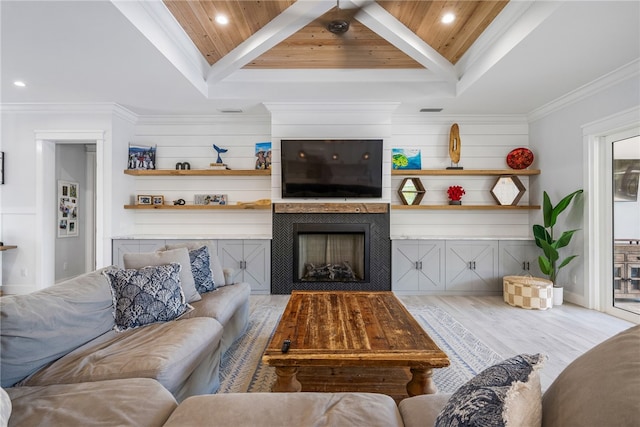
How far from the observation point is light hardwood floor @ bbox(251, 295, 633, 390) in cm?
262

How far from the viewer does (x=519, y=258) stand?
14.5ft

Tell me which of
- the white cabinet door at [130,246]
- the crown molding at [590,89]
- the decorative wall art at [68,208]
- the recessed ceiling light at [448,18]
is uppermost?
the recessed ceiling light at [448,18]

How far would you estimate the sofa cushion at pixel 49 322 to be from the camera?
1378mm

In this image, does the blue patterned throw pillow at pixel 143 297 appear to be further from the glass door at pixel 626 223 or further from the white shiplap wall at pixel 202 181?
the glass door at pixel 626 223

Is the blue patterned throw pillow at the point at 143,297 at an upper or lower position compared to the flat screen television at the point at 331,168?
lower

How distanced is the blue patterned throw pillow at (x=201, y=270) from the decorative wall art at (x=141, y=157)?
2.77 metres

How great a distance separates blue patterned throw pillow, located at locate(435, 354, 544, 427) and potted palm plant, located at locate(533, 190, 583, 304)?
12.6 ft

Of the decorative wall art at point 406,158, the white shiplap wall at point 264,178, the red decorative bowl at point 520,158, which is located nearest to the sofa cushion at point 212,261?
the white shiplap wall at point 264,178

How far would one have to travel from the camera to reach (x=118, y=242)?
4.42 m

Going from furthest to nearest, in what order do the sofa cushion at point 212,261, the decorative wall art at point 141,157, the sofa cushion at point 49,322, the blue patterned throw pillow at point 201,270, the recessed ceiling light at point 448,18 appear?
the decorative wall art at point 141,157 < the recessed ceiling light at point 448,18 < the sofa cushion at point 212,261 < the blue patterned throw pillow at point 201,270 < the sofa cushion at point 49,322

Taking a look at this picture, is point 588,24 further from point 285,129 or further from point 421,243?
point 285,129

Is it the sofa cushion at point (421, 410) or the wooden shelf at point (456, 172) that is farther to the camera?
the wooden shelf at point (456, 172)

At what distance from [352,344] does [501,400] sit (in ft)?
3.70

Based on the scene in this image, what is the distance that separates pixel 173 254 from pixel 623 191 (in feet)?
15.4
